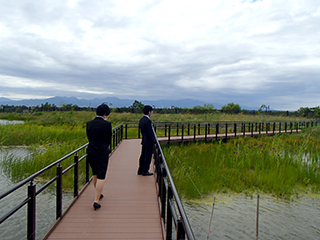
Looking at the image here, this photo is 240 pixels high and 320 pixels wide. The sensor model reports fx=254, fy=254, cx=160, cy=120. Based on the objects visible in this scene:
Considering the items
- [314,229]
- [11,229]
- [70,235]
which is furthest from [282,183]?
[11,229]

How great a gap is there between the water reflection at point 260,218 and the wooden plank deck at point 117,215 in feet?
Answer: 4.17

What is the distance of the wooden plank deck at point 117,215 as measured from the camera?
10.5 ft

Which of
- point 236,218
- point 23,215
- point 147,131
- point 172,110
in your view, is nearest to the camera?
point 23,215

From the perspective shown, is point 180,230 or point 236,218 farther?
point 236,218

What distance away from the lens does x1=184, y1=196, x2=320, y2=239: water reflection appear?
4855mm

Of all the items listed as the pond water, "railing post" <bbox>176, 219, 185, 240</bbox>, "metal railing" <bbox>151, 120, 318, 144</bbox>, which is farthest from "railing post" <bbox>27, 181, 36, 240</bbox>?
"metal railing" <bbox>151, 120, 318, 144</bbox>

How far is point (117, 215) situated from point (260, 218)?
3.38m

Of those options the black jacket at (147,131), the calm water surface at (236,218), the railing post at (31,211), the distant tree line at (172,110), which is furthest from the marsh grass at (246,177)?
the distant tree line at (172,110)

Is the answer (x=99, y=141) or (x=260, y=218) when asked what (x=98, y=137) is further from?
(x=260, y=218)

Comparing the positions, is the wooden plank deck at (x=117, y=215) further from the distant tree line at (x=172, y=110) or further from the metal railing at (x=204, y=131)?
the distant tree line at (x=172, y=110)

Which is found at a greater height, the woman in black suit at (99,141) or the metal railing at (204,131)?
the woman in black suit at (99,141)

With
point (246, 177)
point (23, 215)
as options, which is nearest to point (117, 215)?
point (23, 215)

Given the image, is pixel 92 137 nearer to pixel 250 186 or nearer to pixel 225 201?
pixel 225 201

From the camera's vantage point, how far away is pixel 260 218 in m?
5.52
